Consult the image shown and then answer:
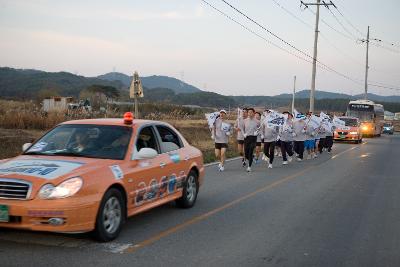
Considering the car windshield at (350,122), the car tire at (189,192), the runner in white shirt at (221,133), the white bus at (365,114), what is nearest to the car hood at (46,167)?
the car tire at (189,192)

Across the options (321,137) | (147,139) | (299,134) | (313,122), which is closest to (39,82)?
(321,137)

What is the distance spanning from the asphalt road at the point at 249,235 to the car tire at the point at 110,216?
131 millimetres

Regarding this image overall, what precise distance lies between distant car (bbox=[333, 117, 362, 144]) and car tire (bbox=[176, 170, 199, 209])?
2655 centimetres

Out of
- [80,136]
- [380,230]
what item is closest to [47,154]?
[80,136]

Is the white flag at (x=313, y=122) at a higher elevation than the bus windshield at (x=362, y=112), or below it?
below

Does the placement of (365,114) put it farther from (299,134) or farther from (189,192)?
(189,192)

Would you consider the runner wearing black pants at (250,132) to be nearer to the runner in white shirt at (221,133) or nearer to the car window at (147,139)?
the runner in white shirt at (221,133)

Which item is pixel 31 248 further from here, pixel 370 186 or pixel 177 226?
pixel 370 186

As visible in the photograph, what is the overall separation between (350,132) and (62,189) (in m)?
30.8

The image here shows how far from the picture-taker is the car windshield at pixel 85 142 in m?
7.05

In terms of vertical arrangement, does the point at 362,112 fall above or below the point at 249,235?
above

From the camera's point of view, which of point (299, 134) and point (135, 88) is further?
point (299, 134)

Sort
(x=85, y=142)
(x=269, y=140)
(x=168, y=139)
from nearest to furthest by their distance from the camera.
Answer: (x=85, y=142) < (x=168, y=139) < (x=269, y=140)

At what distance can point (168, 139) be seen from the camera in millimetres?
8602
